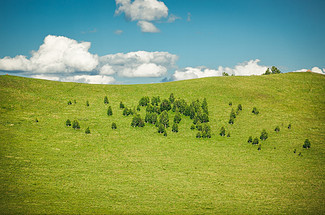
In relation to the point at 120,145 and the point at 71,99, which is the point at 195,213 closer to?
the point at 120,145

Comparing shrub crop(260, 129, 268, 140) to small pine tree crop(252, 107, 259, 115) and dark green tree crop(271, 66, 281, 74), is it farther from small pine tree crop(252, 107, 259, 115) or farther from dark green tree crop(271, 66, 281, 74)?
dark green tree crop(271, 66, 281, 74)

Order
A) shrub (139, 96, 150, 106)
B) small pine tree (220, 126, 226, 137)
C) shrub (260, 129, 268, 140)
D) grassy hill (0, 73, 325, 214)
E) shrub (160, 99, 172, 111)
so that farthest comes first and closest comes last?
shrub (139, 96, 150, 106)
shrub (160, 99, 172, 111)
small pine tree (220, 126, 226, 137)
shrub (260, 129, 268, 140)
grassy hill (0, 73, 325, 214)

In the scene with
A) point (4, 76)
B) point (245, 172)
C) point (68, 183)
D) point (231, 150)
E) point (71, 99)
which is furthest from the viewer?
point (4, 76)

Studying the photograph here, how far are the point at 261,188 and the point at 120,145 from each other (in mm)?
33208

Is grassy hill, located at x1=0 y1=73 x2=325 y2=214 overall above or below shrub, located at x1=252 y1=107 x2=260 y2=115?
below

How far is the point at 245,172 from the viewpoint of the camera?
144ft

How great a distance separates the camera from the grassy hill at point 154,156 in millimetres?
31188

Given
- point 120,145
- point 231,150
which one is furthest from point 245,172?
point 120,145

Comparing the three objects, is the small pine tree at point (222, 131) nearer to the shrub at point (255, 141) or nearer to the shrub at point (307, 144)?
the shrub at point (255, 141)

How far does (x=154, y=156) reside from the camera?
50.5 m

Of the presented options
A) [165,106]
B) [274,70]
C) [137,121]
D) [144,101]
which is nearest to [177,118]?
[165,106]

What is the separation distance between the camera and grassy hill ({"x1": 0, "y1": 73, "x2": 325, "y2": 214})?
102 feet

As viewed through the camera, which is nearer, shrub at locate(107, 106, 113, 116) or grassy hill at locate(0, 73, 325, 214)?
grassy hill at locate(0, 73, 325, 214)

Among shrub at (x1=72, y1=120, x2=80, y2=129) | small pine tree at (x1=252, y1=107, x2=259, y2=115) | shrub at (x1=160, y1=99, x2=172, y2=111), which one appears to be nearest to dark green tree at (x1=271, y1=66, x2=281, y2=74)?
small pine tree at (x1=252, y1=107, x2=259, y2=115)
